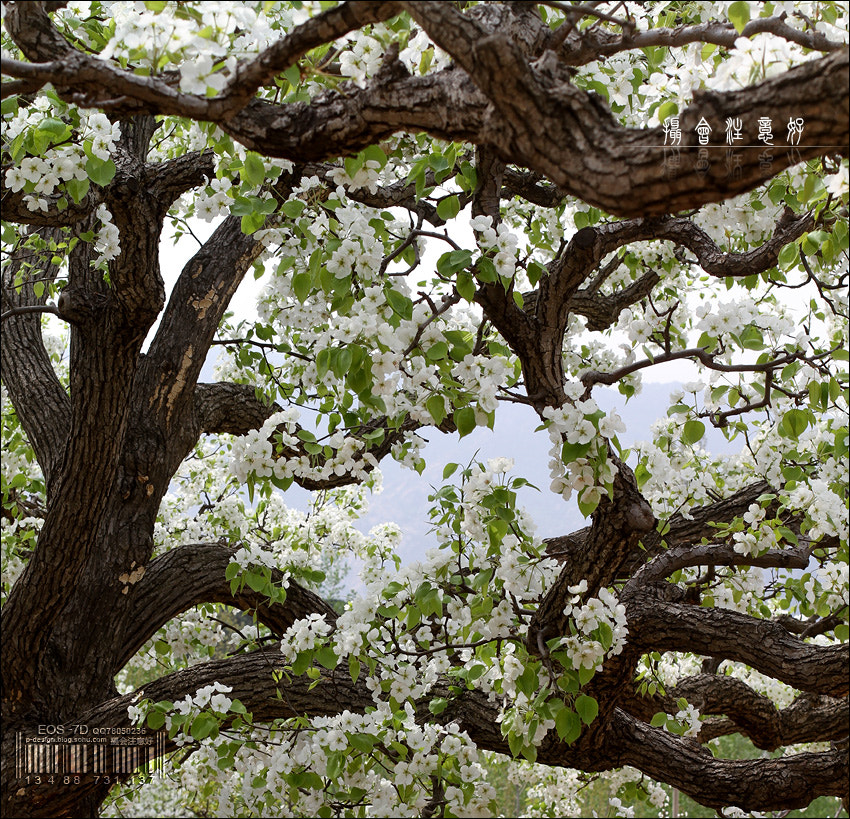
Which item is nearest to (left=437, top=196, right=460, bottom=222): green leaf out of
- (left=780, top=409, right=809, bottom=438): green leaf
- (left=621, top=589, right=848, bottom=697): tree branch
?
(left=780, top=409, right=809, bottom=438): green leaf

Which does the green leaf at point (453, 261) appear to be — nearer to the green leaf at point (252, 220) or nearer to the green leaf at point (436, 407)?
the green leaf at point (436, 407)

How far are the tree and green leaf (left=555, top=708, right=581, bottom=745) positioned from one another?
0.04ft

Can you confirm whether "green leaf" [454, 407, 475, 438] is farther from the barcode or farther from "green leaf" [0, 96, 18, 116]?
the barcode

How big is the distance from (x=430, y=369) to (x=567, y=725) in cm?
104

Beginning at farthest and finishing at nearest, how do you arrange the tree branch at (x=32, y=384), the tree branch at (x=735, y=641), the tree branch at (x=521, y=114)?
the tree branch at (x=32, y=384), the tree branch at (x=735, y=641), the tree branch at (x=521, y=114)

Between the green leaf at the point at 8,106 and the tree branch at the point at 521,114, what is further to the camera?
the green leaf at the point at 8,106

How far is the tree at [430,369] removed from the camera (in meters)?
1.85

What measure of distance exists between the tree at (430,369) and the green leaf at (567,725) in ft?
0.04

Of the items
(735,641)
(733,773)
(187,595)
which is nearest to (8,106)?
(187,595)

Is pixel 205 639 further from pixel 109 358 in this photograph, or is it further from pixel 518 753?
pixel 518 753

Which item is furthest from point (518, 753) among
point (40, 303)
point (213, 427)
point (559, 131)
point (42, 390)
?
point (40, 303)

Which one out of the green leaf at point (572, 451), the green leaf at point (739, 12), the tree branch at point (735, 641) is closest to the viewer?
the green leaf at point (739, 12)

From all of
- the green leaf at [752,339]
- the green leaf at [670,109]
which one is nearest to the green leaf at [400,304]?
the green leaf at [670,109]

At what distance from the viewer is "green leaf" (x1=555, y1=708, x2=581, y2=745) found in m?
2.31
